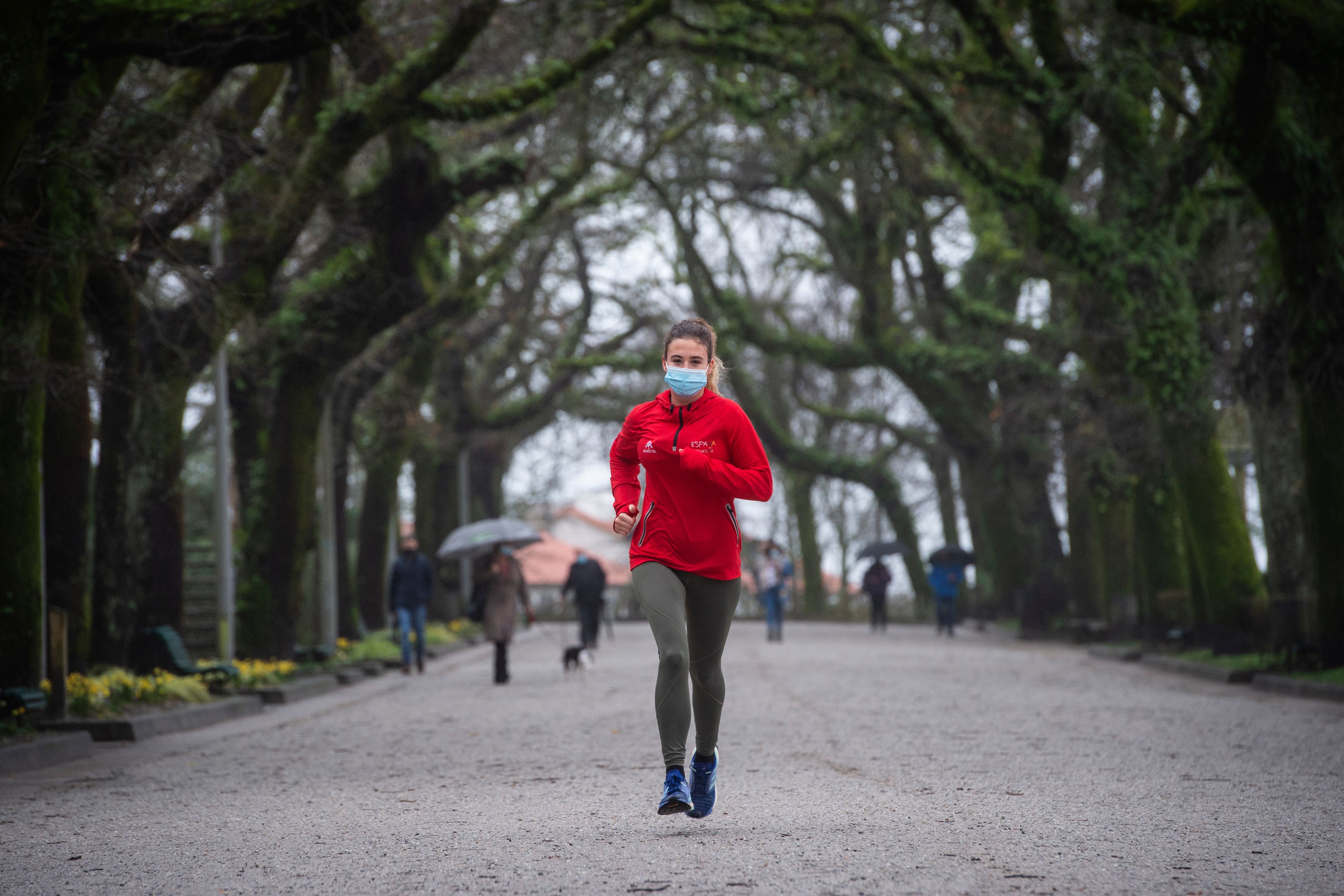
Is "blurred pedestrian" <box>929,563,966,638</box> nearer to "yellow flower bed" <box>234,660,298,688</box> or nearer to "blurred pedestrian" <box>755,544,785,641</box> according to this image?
"blurred pedestrian" <box>755,544,785,641</box>

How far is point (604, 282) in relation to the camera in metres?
33.8

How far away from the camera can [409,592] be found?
2036 cm

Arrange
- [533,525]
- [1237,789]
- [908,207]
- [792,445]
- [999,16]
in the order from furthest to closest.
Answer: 1. [533,525]
2. [792,445]
3. [908,207]
4. [999,16]
5. [1237,789]

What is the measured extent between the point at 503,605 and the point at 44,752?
28.5 feet

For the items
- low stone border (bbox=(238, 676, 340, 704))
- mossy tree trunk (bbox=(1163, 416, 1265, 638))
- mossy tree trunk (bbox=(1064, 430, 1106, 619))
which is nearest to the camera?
low stone border (bbox=(238, 676, 340, 704))

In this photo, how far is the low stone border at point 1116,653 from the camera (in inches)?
800

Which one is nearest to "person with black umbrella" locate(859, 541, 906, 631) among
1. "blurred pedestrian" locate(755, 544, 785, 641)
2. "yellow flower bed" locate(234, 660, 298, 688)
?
"blurred pedestrian" locate(755, 544, 785, 641)

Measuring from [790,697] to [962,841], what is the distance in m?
8.58

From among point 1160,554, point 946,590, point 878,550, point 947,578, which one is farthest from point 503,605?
point 878,550

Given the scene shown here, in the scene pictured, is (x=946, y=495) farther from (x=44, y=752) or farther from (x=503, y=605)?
(x=44, y=752)

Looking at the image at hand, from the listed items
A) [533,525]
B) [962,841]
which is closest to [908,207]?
[962,841]

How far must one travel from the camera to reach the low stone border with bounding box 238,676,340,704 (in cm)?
1511

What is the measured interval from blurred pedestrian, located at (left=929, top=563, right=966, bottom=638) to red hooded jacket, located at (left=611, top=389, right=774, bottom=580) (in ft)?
91.0

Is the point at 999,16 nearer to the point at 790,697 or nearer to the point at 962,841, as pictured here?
the point at 790,697
